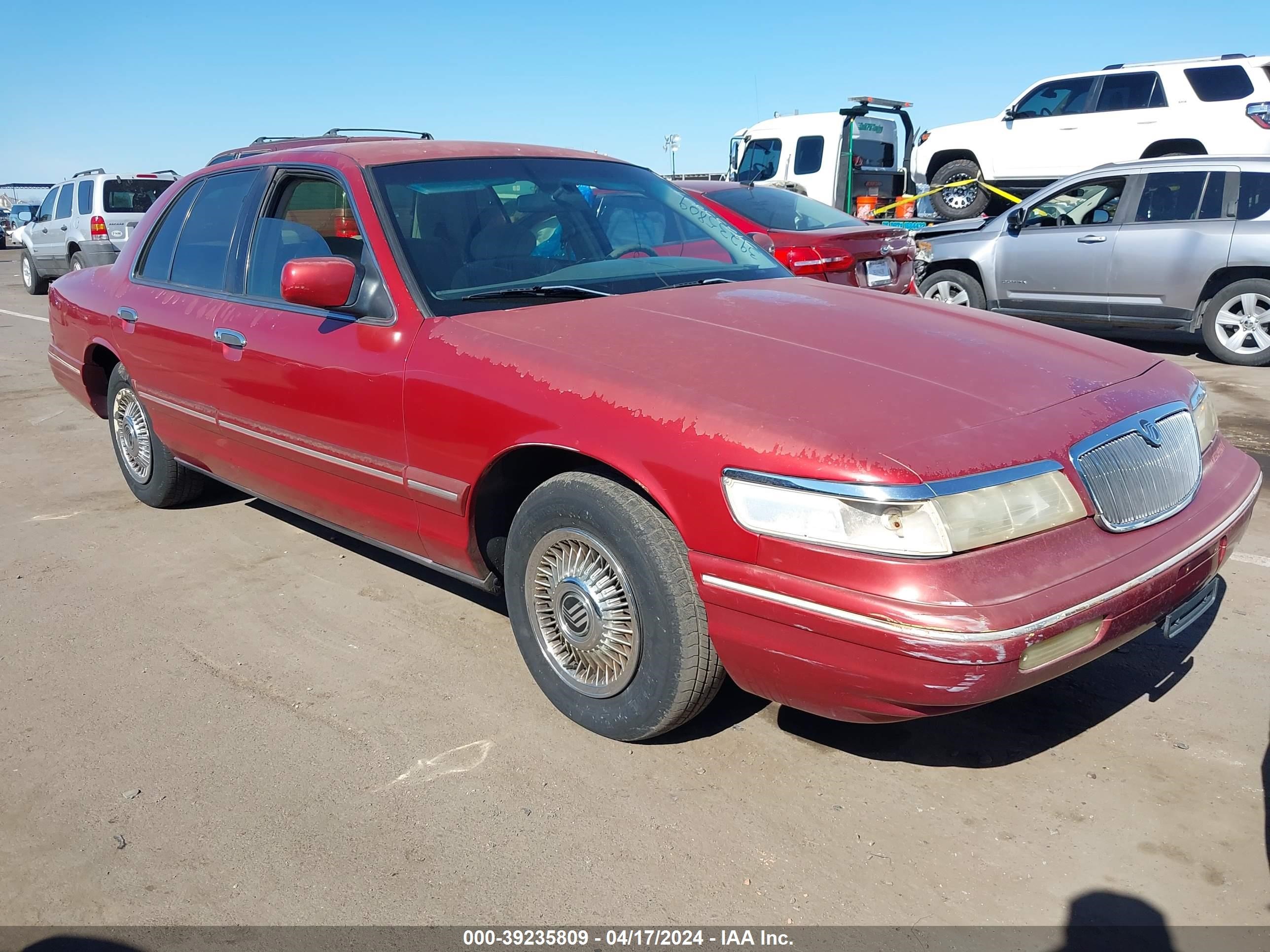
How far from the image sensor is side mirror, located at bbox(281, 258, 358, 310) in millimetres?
3250

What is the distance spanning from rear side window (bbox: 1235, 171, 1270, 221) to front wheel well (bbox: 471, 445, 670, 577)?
25.0 ft

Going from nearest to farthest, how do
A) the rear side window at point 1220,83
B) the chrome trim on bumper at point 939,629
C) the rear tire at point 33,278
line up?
1. the chrome trim on bumper at point 939,629
2. the rear side window at point 1220,83
3. the rear tire at point 33,278

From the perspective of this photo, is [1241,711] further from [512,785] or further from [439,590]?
[439,590]

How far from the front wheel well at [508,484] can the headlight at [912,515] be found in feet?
1.88

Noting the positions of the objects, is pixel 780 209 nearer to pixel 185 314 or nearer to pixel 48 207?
pixel 185 314

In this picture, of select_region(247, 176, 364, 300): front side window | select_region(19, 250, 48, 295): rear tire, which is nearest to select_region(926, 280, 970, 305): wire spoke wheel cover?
select_region(247, 176, 364, 300): front side window

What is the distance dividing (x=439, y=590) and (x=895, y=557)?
2.38 metres

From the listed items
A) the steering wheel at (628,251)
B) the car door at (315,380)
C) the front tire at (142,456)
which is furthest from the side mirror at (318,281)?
the front tire at (142,456)

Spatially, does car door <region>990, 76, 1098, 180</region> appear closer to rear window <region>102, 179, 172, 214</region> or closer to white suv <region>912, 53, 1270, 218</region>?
white suv <region>912, 53, 1270, 218</region>

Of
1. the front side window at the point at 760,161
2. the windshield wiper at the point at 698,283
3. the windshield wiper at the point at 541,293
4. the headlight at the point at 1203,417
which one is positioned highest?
the front side window at the point at 760,161

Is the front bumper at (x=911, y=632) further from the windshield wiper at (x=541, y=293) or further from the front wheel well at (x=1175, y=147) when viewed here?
the front wheel well at (x=1175, y=147)

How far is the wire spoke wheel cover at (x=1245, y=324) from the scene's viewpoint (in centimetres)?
828

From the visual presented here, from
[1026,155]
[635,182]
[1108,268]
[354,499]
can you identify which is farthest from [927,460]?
[1026,155]

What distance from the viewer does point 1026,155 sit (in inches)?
537
